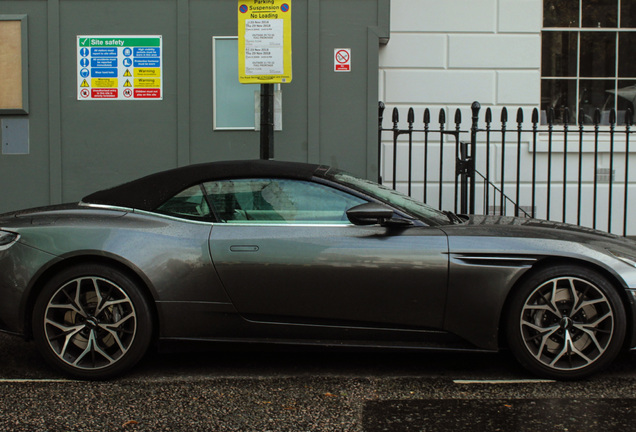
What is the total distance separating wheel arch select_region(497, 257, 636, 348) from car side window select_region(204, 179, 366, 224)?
3.25 feet

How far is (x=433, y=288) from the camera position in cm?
416

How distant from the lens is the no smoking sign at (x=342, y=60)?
8.10m

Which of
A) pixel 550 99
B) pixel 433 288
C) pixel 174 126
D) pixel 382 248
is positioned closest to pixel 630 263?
pixel 433 288

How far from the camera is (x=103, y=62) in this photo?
313 inches

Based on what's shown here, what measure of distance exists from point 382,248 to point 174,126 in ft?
14.7

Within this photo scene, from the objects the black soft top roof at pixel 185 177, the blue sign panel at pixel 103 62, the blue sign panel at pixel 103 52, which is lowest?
the black soft top roof at pixel 185 177

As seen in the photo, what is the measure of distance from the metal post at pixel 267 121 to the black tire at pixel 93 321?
2.32 m

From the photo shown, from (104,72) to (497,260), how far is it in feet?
17.5

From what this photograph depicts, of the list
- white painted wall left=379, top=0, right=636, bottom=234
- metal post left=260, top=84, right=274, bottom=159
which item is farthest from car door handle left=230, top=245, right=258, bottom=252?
white painted wall left=379, top=0, right=636, bottom=234

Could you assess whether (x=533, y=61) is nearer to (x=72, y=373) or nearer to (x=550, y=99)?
(x=550, y=99)

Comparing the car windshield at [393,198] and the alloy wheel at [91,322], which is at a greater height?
the car windshield at [393,198]

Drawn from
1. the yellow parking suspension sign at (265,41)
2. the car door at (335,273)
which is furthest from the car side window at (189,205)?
the yellow parking suspension sign at (265,41)

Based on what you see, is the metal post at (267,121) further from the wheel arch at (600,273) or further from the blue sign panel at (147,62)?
the wheel arch at (600,273)

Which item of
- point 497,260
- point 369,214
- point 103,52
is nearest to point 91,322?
point 369,214
